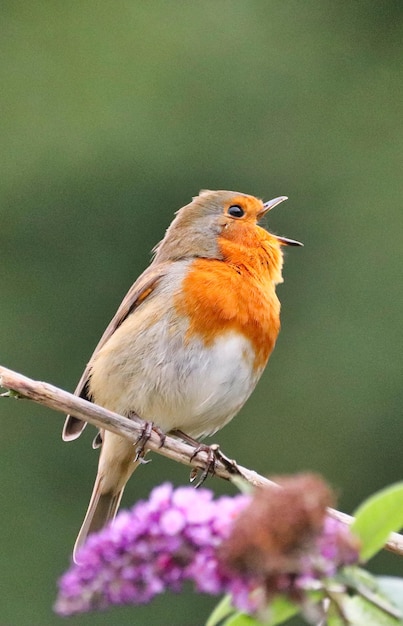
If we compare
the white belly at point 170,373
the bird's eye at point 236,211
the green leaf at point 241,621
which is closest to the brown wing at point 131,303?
the white belly at point 170,373

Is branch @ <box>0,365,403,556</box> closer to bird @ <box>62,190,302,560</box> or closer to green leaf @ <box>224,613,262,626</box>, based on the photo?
bird @ <box>62,190,302,560</box>

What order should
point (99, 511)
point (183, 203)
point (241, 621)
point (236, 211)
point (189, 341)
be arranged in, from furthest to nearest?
point (183, 203)
point (236, 211)
point (99, 511)
point (189, 341)
point (241, 621)

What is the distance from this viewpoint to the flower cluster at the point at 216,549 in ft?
4.72

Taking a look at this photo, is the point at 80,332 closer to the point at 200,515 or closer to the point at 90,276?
the point at 90,276

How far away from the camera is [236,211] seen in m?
4.88

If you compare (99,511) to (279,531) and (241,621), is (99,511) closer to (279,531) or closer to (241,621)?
(241,621)

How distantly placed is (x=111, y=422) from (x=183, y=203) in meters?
8.39

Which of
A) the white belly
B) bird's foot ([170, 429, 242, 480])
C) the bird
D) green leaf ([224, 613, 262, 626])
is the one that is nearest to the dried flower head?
green leaf ([224, 613, 262, 626])

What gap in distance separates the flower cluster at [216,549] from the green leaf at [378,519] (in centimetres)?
2

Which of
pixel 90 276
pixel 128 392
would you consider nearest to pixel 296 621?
pixel 90 276

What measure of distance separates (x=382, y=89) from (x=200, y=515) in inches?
533

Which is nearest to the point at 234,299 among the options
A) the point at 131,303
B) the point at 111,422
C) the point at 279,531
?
the point at 131,303

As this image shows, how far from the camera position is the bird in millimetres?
4246

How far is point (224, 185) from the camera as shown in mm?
11992
